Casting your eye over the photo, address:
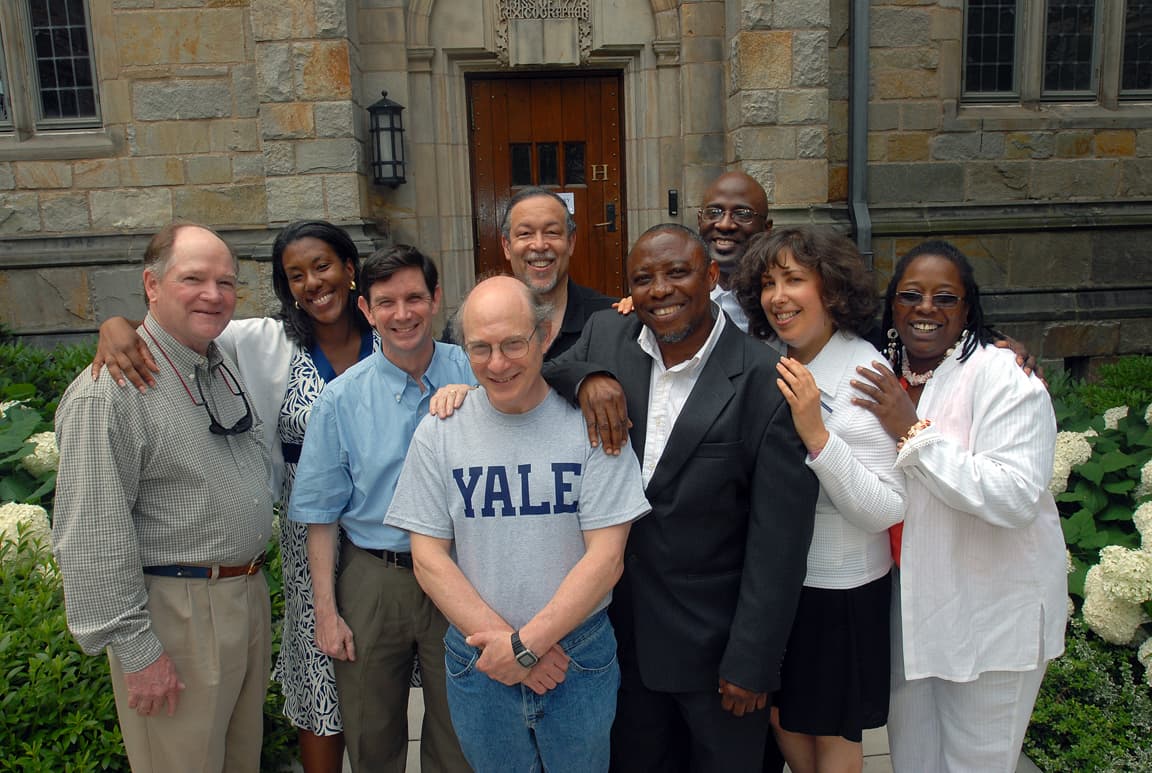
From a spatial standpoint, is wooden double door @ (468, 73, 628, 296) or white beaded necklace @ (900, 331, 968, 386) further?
wooden double door @ (468, 73, 628, 296)

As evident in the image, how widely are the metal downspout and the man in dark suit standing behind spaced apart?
5307 millimetres

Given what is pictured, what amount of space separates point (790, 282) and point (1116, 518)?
2631 millimetres

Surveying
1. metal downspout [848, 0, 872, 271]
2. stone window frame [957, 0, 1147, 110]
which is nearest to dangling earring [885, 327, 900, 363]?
metal downspout [848, 0, 872, 271]

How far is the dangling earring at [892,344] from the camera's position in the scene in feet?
8.19

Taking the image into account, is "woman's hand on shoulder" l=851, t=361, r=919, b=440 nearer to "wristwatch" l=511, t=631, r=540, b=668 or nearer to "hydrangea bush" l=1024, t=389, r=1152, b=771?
"wristwatch" l=511, t=631, r=540, b=668

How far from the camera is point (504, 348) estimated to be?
200 cm

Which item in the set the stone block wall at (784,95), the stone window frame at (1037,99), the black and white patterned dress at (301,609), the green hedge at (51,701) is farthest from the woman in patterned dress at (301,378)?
the stone window frame at (1037,99)

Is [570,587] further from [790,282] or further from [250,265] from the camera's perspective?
[250,265]

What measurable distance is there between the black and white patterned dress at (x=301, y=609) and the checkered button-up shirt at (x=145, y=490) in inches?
6.9

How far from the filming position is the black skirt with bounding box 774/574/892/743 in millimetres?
2271

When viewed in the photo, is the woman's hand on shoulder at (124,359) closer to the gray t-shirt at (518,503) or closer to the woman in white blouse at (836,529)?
the gray t-shirt at (518,503)

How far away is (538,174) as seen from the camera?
762 centimetres

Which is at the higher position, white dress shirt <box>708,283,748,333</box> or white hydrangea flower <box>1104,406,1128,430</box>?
white dress shirt <box>708,283,748,333</box>

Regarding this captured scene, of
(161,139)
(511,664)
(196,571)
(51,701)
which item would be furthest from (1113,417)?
(161,139)
